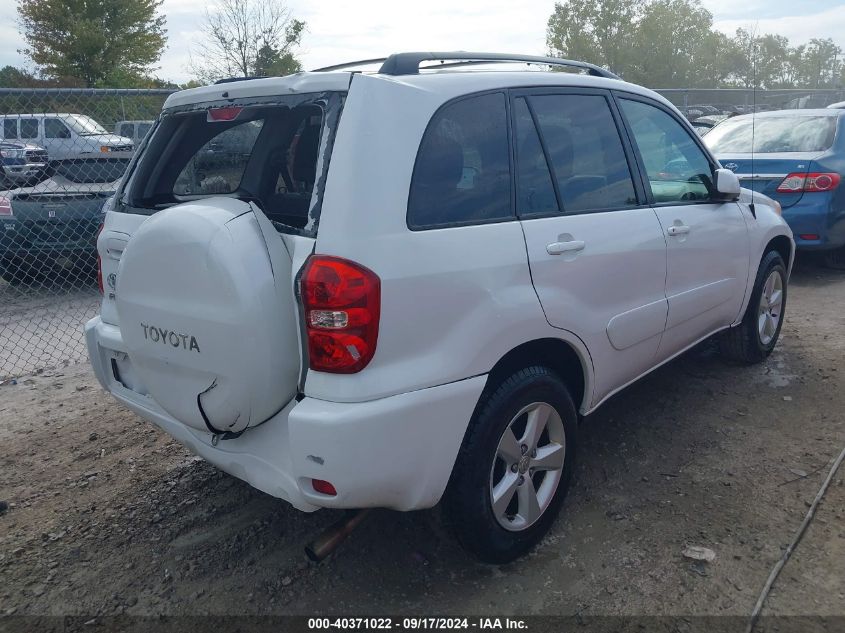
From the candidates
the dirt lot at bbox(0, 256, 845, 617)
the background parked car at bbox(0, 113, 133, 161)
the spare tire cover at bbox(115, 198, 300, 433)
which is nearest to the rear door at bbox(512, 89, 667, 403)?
the dirt lot at bbox(0, 256, 845, 617)

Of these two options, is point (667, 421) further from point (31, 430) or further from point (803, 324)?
point (31, 430)

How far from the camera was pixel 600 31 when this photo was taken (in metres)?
45.6

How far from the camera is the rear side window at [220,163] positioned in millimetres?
3164

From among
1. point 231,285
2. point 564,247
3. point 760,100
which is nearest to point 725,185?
point 564,247

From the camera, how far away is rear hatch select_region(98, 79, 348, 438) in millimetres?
2334

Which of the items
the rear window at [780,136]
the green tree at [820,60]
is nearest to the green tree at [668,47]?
the green tree at [820,60]

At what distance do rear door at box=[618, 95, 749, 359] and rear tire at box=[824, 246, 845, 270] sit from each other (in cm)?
415

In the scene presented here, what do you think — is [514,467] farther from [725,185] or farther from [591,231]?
[725,185]

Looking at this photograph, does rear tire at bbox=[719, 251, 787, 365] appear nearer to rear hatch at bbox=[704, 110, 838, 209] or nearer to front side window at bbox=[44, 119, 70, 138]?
rear hatch at bbox=[704, 110, 838, 209]

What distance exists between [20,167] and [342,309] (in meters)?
7.20

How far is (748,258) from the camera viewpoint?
4445 mm

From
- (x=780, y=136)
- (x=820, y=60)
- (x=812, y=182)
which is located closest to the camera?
(x=812, y=182)

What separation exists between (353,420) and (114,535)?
1.61 m

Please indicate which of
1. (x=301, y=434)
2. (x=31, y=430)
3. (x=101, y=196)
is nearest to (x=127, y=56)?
(x=101, y=196)
